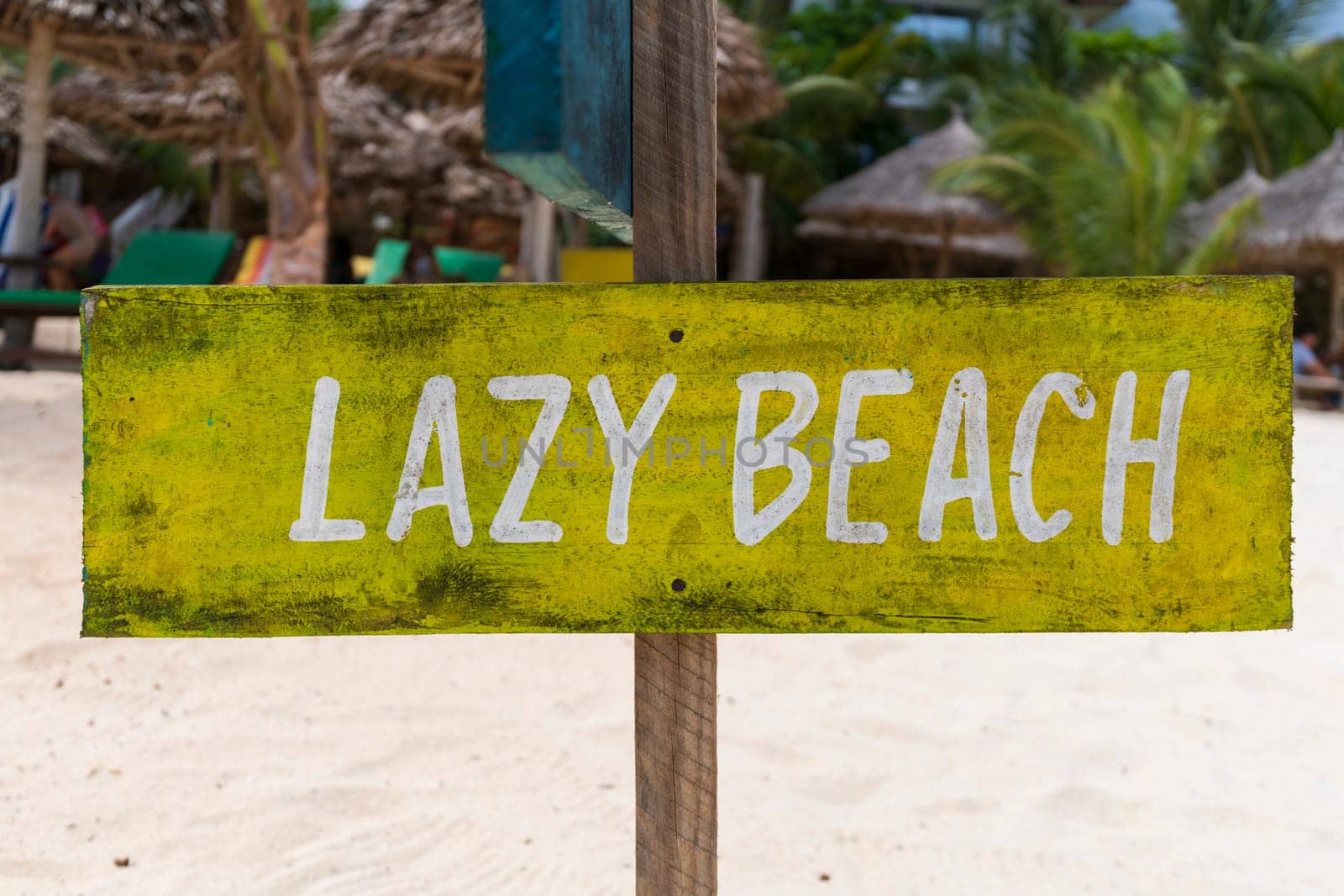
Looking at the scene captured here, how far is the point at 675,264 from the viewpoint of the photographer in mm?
1082

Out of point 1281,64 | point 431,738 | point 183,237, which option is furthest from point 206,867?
point 1281,64

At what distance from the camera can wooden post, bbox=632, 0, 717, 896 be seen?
1070mm

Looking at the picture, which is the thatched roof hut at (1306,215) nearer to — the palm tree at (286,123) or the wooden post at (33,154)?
the palm tree at (286,123)

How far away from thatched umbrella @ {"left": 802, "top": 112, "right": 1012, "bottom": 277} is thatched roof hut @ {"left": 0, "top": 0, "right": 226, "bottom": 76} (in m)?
6.66

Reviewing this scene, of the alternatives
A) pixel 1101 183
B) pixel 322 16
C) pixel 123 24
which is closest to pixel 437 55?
pixel 123 24

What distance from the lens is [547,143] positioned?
81 centimetres

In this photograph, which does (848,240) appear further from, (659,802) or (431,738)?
(659,802)

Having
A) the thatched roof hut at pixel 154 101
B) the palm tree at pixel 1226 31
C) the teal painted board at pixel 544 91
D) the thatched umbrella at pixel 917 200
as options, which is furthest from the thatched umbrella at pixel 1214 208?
the teal painted board at pixel 544 91

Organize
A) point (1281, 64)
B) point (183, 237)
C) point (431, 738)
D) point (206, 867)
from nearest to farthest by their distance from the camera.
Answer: point (206, 867)
point (431, 738)
point (183, 237)
point (1281, 64)

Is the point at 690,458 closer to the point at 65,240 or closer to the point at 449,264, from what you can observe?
the point at 449,264

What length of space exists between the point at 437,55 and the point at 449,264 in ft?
5.26

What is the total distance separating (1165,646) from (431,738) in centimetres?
194

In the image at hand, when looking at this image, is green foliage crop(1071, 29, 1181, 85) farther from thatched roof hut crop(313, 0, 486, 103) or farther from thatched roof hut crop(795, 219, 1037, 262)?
thatched roof hut crop(313, 0, 486, 103)

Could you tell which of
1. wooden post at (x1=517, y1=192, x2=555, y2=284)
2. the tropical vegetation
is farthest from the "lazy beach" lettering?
the tropical vegetation
